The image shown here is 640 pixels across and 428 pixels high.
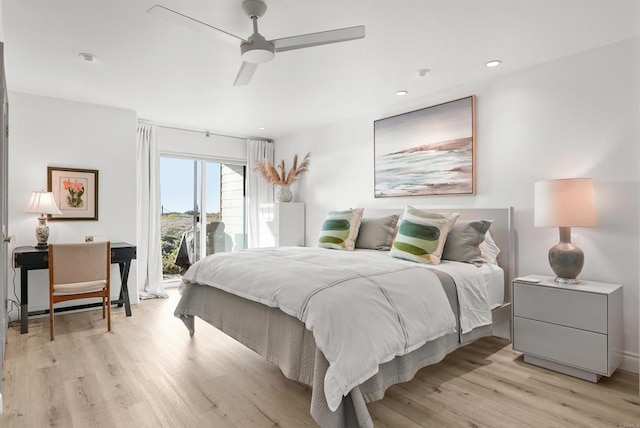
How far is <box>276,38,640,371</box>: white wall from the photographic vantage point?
271 cm

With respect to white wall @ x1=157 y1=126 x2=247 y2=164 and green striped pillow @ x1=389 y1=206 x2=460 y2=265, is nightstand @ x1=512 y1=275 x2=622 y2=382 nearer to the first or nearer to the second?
green striped pillow @ x1=389 y1=206 x2=460 y2=265

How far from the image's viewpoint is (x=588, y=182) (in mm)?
2668

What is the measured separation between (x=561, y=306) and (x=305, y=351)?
6.23 ft

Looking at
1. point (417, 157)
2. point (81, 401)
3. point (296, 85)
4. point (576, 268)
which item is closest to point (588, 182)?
point (576, 268)

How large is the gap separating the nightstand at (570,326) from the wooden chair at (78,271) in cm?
374

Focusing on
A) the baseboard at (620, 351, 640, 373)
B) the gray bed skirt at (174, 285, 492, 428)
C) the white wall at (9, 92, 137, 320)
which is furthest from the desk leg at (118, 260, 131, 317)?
the baseboard at (620, 351, 640, 373)

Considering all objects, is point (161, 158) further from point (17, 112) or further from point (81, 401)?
point (81, 401)

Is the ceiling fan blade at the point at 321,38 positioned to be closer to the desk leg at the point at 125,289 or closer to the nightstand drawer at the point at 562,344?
the nightstand drawer at the point at 562,344

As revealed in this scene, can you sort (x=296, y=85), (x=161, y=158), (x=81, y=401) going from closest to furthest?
(x=81, y=401) < (x=296, y=85) < (x=161, y=158)

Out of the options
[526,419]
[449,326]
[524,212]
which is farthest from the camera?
[524,212]

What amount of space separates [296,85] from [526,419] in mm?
3272

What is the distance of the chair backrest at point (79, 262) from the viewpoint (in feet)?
11.1

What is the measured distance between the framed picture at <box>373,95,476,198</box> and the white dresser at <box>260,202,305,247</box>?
1535 millimetres

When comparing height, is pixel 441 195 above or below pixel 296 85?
below
